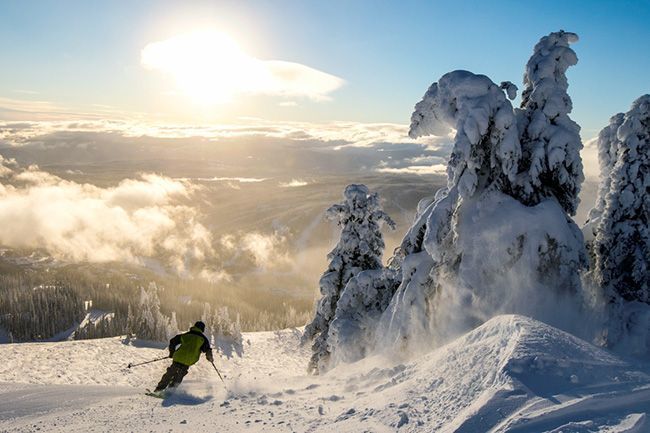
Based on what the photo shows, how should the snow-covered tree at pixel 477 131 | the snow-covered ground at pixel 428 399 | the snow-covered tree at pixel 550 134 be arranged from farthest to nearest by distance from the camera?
1. the snow-covered tree at pixel 550 134
2. the snow-covered tree at pixel 477 131
3. the snow-covered ground at pixel 428 399

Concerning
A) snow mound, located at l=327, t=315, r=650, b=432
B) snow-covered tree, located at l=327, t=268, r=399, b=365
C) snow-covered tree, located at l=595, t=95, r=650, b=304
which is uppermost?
snow-covered tree, located at l=595, t=95, r=650, b=304

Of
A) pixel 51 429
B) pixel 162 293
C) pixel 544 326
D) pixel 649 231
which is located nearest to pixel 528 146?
pixel 649 231

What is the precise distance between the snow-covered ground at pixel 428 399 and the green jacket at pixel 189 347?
0.75 metres

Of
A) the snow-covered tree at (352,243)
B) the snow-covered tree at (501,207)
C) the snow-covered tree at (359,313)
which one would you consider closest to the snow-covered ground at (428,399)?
the snow-covered tree at (501,207)

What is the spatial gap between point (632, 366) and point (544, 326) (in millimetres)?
1465

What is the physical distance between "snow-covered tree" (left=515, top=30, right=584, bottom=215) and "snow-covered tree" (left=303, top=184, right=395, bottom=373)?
10081 millimetres

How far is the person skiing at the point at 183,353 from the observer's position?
12797 mm

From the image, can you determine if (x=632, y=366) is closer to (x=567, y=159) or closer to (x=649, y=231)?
(x=567, y=159)

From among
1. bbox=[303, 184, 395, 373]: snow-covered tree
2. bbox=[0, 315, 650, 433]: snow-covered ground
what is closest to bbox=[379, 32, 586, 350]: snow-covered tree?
bbox=[0, 315, 650, 433]: snow-covered ground

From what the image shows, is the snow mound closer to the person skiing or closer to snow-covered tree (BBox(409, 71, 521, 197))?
snow-covered tree (BBox(409, 71, 521, 197))

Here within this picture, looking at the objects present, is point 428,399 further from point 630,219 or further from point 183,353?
point 630,219

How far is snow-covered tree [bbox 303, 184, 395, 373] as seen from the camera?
941 inches

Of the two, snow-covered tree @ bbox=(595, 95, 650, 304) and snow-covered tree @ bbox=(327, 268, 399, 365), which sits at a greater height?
snow-covered tree @ bbox=(595, 95, 650, 304)

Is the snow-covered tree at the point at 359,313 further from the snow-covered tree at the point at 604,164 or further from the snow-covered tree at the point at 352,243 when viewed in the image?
the snow-covered tree at the point at 604,164
